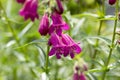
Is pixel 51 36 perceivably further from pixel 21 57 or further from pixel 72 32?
pixel 21 57

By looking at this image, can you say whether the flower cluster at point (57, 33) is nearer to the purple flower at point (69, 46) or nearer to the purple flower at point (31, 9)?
the purple flower at point (69, 46)

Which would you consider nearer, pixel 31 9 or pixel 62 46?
pixel 62 46

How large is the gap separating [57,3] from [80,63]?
50 centimetres

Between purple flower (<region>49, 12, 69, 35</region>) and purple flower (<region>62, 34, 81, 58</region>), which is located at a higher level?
purple flower (<region>49, 12, 69, 35</region>)

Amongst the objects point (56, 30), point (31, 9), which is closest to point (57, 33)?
point (56, 30)

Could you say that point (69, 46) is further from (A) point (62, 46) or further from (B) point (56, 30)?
(B) point (56, 30)

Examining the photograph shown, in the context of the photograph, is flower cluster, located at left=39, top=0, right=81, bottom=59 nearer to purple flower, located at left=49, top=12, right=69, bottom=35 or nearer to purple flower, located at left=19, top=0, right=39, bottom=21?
purple flower, located at left=49, top=12, right=69, bottom=35

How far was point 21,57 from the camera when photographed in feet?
13.5

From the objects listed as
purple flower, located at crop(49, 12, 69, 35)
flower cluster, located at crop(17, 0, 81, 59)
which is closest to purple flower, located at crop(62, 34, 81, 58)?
flower cluster, located at crop(17, 0, 81, 59)

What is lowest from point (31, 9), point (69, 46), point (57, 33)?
point (69, 46)

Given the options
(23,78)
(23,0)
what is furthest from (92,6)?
(23,0)

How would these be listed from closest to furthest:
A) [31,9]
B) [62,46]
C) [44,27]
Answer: [44,27] < [62,46] < [31,9]

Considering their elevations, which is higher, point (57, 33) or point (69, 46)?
point (57, 33)

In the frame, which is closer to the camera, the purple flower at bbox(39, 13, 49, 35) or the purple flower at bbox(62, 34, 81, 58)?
the purple flower at bbox(39, 13, 49, 35)
